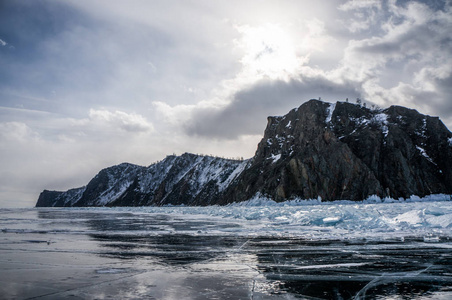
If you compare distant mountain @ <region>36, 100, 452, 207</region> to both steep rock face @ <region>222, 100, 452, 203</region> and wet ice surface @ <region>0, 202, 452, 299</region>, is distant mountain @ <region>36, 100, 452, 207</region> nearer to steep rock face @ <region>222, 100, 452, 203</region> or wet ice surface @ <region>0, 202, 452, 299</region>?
steep rock face @ <region>222, 100, 452, 203</region>

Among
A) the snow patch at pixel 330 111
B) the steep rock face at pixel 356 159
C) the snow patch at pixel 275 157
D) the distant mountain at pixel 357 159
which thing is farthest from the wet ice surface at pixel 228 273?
the snow patch at pixel 330 111

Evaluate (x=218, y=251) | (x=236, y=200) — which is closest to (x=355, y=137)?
(x=236, y=200)

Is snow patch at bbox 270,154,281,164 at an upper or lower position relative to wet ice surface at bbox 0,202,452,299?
upper

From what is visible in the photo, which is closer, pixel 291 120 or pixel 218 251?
pixel 218 251

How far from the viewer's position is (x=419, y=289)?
584 centimetres

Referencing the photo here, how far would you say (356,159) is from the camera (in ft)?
427

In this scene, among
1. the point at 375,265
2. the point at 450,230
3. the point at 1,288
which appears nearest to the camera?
the point at 1,288

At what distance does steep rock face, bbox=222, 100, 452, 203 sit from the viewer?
4973 inches

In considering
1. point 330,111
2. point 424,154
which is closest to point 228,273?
point 424,154

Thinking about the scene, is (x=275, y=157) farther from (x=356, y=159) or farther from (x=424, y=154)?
(x=424, y=154)

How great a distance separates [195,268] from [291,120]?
171 m

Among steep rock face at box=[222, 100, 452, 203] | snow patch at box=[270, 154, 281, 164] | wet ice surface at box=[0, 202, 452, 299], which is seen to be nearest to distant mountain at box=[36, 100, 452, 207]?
steep rock face at box=[222, 100, 452, 203]

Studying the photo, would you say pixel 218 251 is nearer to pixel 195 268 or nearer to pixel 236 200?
pixel 195 268

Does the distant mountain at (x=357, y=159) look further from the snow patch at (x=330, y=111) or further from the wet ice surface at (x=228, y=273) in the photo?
the wet ice surface at (x=228, y=273)
